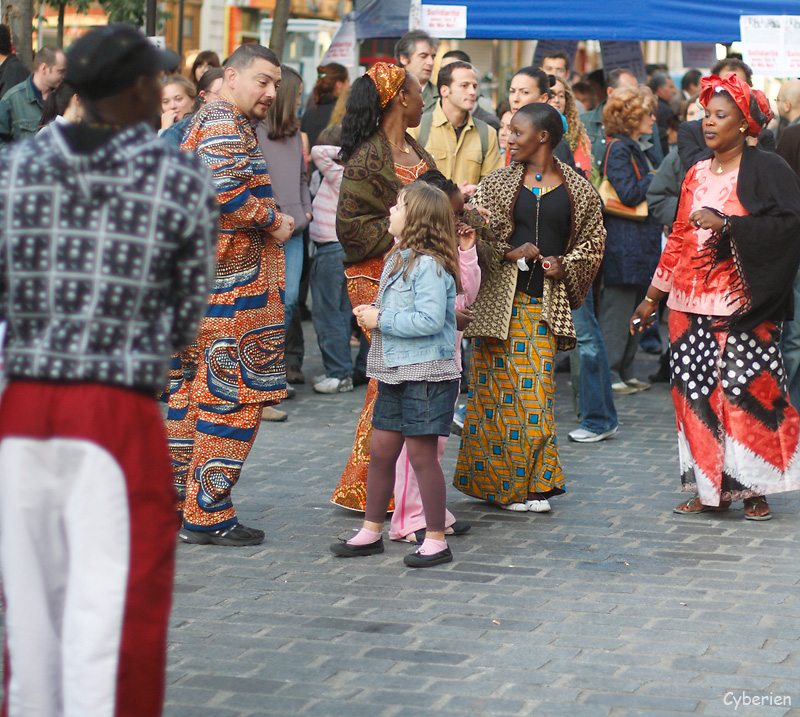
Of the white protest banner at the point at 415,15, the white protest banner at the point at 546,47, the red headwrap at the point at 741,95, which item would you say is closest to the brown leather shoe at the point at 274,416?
the red headwrap at the point at 741,95

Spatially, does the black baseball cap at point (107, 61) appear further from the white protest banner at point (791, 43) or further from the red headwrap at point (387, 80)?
the white protest banner at point (791, 43)

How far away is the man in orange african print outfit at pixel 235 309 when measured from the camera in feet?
17.8

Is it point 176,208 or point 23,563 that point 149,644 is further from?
point 176,208

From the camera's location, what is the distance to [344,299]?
10148mm

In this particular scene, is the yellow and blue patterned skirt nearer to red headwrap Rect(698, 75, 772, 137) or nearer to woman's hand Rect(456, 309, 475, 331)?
woman's hand Rect(456, 309, 475, 331)

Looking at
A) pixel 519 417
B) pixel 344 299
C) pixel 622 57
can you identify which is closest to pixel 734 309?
pixel 519 417

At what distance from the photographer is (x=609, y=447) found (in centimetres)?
802

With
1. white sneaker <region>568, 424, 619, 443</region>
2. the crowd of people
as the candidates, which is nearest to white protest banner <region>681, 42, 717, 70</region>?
the crowd of people

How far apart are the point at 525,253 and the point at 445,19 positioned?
19.9ft

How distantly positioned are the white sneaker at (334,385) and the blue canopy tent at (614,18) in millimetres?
3886

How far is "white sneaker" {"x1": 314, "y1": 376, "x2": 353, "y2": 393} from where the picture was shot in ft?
31.6

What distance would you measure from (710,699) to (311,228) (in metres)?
6.42

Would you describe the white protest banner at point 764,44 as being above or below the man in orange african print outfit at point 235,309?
above

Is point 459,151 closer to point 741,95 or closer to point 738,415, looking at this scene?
point 741,95
